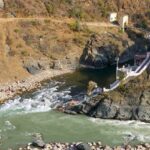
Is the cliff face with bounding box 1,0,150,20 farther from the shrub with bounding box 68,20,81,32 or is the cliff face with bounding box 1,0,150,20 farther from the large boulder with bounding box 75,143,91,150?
the large boulder with bounding box 75,143,91,150

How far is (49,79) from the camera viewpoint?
329 ft

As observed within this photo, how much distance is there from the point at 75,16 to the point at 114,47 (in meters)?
12.7

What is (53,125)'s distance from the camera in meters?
79.3

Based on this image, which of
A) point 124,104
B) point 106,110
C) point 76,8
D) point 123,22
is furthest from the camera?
point 123,22

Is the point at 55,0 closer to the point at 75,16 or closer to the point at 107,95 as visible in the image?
the point at 75,16

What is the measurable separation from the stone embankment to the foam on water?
79.1 inches

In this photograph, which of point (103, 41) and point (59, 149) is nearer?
point (59, 149)

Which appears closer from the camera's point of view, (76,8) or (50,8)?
(50,8)

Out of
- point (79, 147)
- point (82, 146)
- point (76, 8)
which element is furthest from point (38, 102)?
point (76, 8)

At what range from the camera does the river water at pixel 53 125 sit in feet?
244

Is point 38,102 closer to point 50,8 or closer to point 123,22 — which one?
point 50,8

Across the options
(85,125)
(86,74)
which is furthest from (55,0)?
(85,125)

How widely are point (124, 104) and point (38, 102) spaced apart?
1358cm

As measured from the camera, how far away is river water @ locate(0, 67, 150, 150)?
2931 inches
